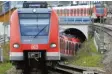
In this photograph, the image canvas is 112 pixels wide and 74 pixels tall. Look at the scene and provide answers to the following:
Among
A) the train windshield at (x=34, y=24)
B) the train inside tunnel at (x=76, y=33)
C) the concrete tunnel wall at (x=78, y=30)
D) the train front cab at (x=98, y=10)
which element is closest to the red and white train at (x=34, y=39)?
the train windshield at (x=34, y=24)

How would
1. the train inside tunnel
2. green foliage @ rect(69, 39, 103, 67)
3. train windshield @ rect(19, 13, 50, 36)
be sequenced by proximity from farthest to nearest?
the train inside tunnel → green foliage @ rect(69, 39, 103, 67) → train windshield @ rect(19, 13, 50, 36)

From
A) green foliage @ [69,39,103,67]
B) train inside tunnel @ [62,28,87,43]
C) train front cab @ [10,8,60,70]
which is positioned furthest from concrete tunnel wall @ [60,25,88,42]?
train front cab @ [10,8,60,70]

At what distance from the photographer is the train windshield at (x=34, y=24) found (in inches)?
553

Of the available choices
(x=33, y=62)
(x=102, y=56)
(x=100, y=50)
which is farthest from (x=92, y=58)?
(x=33, y=62)

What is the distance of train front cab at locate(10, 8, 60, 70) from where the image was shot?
13742 mm

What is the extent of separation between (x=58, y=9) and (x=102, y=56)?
16315 millimetres

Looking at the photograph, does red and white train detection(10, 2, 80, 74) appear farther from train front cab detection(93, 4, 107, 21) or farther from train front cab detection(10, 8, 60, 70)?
train front cab detection(93, 4, 107, 21)

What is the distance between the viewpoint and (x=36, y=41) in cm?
1386

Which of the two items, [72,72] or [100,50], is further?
[100,50]

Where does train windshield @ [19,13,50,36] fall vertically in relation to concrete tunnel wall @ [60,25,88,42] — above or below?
above

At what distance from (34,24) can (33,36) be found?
1.52 ft

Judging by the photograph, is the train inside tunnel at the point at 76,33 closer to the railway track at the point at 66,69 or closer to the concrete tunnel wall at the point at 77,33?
the concrete tunnel wall at the point at 77,33

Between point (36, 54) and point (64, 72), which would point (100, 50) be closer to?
point (64, 72)

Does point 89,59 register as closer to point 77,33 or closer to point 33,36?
point 33,36
